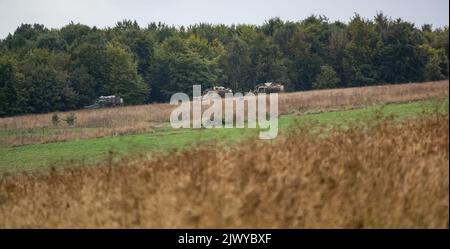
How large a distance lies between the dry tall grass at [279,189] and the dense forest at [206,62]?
5733 cm

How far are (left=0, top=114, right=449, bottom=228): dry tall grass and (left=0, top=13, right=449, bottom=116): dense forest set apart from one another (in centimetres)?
5733

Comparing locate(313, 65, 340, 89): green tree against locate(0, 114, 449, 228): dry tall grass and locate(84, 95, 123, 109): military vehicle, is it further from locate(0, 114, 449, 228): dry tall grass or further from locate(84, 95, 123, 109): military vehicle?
locate(0, 114, 449, 228): dry tall grass

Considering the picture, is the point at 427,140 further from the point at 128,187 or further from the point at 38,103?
the point at 38,103

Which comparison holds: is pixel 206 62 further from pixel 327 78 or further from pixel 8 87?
pixel 8 87

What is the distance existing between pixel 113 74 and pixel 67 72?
6.97m

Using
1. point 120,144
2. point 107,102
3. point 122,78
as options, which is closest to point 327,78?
point 122,78

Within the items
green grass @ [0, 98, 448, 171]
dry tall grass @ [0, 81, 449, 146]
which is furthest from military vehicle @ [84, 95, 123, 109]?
green grass @ [0, 98, 448, 171]

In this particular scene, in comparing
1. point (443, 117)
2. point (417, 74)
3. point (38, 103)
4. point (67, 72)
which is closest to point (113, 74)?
point (67, 72)

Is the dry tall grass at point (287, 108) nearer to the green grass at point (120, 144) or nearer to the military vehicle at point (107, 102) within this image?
the green grass at point (120, 144)

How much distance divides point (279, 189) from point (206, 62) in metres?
78.6

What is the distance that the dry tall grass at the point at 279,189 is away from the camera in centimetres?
473

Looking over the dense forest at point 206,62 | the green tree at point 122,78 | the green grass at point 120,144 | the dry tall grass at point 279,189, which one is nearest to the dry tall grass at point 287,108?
the green grass at point 120,144

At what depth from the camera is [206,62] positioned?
8269 centimetres

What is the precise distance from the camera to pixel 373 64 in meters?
69.1
